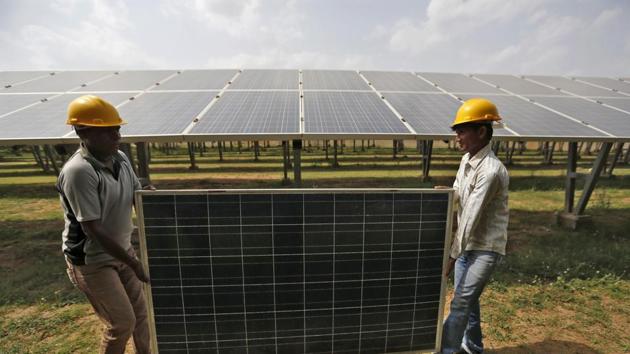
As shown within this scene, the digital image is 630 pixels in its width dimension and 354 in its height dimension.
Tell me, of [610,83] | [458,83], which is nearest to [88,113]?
[458,83]

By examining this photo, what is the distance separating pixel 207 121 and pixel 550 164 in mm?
23710

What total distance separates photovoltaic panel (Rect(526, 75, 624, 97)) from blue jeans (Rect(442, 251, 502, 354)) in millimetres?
10980

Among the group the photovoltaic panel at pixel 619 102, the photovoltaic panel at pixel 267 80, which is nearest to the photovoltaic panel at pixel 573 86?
the photovoltaic panel at pixel 619 102

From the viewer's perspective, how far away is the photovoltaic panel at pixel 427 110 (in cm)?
665

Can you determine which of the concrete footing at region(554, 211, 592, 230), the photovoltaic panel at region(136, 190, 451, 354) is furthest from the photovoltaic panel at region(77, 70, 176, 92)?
the concrete footing at region(554, 211, 592, 230)

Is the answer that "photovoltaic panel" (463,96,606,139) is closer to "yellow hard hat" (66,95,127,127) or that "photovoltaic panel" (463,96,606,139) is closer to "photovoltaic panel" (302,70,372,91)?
"photovoltaic panel" (302,70,372,91)

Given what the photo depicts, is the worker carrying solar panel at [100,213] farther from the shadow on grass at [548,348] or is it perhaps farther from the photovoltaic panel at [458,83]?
the photovoltaic panel at [458,83]

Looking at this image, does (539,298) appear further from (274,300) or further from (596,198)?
(596,198)

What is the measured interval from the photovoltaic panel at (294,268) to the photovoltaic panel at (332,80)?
7304 mm

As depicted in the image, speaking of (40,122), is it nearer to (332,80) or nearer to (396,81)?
(332,80)

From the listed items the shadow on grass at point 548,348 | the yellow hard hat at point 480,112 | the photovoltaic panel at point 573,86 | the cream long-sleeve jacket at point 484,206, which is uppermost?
the photovoltaic panel at point 573,86

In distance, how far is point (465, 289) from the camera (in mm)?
3064

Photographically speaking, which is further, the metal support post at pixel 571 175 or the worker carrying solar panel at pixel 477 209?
the metal support post at pixel 571 175

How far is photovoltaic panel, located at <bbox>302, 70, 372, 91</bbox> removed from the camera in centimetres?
983
